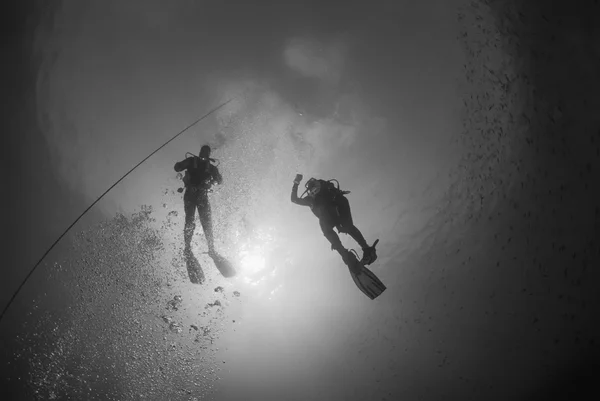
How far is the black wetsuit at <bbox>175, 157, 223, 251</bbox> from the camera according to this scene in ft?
24.5

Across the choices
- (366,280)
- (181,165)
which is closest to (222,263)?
(181,165)

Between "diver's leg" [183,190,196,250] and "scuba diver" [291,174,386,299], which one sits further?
"diver's leg" [183,190,196,250]

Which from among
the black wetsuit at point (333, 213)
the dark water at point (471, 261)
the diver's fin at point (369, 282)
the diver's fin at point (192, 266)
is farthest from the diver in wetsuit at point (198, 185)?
the dark water at point (471, 261)

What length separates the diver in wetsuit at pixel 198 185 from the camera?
748 centimetres

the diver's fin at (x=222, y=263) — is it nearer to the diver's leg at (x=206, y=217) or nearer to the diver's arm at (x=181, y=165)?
the diver's leg at (x=206, y=217)

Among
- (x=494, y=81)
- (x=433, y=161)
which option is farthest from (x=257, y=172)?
(x=494, y=81)

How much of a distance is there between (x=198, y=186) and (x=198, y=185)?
0.03 meters

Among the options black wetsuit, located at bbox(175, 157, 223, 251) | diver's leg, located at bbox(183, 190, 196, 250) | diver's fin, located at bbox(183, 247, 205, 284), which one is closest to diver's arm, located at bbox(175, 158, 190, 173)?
black wetsuit, located at bbox(175, 157, 223, 251)

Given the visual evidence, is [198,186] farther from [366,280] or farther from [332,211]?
[366,280]

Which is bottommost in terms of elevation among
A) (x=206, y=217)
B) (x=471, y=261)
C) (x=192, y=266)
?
(x=471, y=261)

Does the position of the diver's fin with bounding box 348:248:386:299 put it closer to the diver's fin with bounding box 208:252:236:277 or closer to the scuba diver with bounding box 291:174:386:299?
the scuba diver with bounding box 291:174:386:299

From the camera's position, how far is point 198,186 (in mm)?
7590

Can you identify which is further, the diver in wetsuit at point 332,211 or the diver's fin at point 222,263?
the diver's fin at point 222,263

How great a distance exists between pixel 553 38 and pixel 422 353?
41530 mm
